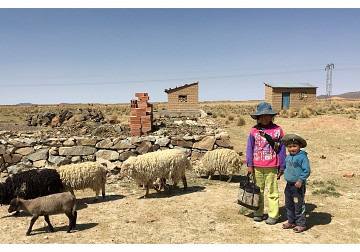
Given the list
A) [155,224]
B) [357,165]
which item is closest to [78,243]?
[155,224]

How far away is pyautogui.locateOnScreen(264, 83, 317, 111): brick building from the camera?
1476 inches

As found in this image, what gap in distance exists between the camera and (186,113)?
19188mm

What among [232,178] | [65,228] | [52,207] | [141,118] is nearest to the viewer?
[52,207]

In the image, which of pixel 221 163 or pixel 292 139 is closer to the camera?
pixel 292 139

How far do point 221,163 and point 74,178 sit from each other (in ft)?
13.2

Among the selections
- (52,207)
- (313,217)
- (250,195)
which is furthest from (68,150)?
(313,217)

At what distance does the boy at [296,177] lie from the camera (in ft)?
17.0

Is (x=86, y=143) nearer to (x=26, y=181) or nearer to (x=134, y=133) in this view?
(x=134, y=133)

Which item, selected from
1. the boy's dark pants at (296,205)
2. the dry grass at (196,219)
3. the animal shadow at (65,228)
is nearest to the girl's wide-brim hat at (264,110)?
the boy's dark pants at (296,205)

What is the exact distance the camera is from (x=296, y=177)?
5234mm

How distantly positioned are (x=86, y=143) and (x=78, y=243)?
16.3 ft

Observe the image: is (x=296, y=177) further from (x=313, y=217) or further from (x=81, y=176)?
(x=81, y=176)

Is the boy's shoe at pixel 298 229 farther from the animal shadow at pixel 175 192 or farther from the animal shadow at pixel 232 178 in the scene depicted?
the animal shadow at pixel 232 178

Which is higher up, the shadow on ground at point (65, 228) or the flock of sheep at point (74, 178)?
the flock of sheep at point (74, 178)
